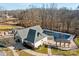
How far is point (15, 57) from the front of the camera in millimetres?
2646

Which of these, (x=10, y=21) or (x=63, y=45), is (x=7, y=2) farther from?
(x=63, y=45)

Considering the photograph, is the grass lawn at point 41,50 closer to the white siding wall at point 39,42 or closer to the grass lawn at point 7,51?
the white siding wall at point 39,42

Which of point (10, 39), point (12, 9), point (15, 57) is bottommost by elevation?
point (15, 57)

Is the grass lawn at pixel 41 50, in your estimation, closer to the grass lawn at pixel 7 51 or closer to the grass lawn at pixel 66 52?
the grass lawn at pixel 66 52

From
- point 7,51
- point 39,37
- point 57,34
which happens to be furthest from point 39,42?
point 7,51

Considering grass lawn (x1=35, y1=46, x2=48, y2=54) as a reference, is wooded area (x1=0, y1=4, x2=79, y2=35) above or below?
above

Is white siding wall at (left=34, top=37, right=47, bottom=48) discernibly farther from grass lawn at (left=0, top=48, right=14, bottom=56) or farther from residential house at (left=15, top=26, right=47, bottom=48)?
grass lawn at (left=0, top=48, right=14, bottom=56)

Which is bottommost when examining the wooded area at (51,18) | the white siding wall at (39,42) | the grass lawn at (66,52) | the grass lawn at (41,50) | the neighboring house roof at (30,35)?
the grass lawn at (66,52)

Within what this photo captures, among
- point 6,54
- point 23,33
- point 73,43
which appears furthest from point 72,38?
point 6,54

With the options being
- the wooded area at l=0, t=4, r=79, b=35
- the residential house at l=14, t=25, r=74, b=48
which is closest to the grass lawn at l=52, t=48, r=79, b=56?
the residential house at l=14, t=25, r=74, b=48

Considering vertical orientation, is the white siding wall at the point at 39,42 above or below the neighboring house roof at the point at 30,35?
below

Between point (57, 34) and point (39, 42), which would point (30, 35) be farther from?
point (57, 34)


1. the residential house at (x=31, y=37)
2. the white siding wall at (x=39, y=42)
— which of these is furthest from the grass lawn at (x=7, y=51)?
the white siding wall at (x=39, y=42)

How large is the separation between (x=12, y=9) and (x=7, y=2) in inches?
3.0
